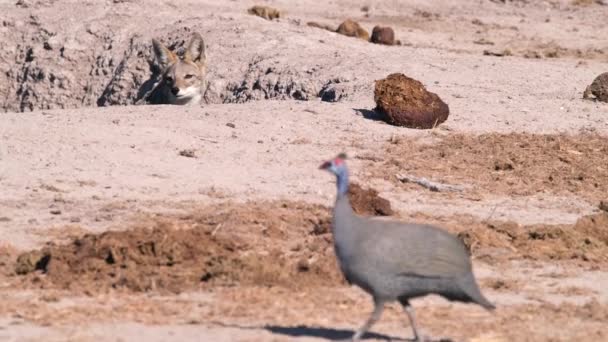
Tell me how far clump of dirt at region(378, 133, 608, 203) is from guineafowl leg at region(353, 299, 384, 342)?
473 cm

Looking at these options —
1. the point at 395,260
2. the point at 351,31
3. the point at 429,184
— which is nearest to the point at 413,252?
the point at 395,260

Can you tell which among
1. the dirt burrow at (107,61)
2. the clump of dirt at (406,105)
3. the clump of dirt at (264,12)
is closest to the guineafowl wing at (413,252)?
the clump of dirt at (406,105)

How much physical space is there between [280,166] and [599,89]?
4.84 m

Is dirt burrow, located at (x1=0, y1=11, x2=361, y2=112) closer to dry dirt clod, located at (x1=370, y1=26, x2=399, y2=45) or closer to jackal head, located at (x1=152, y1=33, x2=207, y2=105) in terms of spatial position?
jackal head, located at (x1=152, y1=33, x2=207, y2=105)

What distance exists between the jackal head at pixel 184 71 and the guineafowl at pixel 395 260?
9551 mm

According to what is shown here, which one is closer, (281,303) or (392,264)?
(392,264)

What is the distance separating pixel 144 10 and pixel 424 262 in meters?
12.3

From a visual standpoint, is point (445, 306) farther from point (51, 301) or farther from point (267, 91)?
point (267, 91)

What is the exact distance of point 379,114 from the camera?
13.6m

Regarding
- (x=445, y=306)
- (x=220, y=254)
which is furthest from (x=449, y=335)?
(x=220, y=254)

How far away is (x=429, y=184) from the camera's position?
38.1ft

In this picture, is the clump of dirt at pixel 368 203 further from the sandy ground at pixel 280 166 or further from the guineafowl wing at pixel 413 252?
the guineafowl wing at pixel 413 252

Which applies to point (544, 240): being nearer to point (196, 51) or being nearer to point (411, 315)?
point (411, 315)

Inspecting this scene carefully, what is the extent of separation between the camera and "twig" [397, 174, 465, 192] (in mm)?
11562
